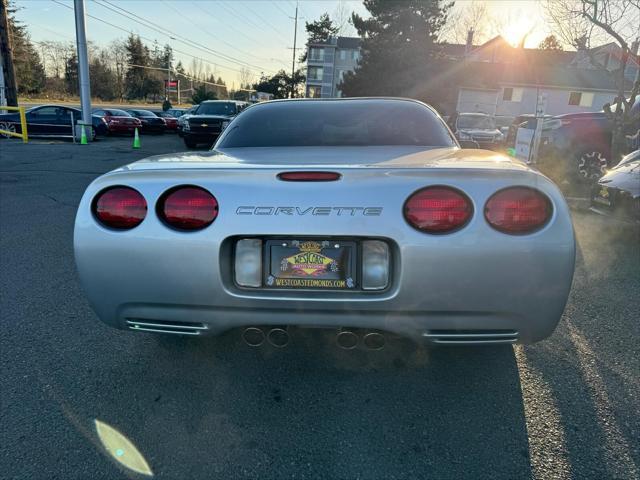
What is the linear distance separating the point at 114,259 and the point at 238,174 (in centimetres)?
64

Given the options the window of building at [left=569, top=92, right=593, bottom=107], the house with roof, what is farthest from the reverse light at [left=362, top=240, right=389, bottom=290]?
the window of building at [left=569, top=92, right=593, bottom=107]

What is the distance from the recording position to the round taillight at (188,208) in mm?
1843

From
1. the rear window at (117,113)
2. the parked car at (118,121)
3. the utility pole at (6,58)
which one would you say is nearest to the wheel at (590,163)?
the parked car at (118,121)

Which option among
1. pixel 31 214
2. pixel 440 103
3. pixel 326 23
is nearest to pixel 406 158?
pixel 31 214

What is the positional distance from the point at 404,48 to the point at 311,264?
33.9 metres

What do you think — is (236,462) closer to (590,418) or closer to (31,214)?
(590,418)

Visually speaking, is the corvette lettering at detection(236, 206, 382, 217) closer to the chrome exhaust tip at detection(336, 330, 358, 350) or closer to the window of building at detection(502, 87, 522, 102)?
the chrome exhaust tip at detection(336, 330, 358, 350)

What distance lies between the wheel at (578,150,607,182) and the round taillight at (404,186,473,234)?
337 inches

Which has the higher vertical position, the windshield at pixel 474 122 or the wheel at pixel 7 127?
the windshield at pixel 474 122

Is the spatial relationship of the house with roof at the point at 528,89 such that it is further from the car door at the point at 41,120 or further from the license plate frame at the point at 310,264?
the license plate frame at the point at 310,264

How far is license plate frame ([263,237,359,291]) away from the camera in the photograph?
1.83m

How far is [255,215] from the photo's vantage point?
1786mm

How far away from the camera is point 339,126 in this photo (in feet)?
10.0

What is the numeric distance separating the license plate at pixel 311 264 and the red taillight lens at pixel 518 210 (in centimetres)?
58
